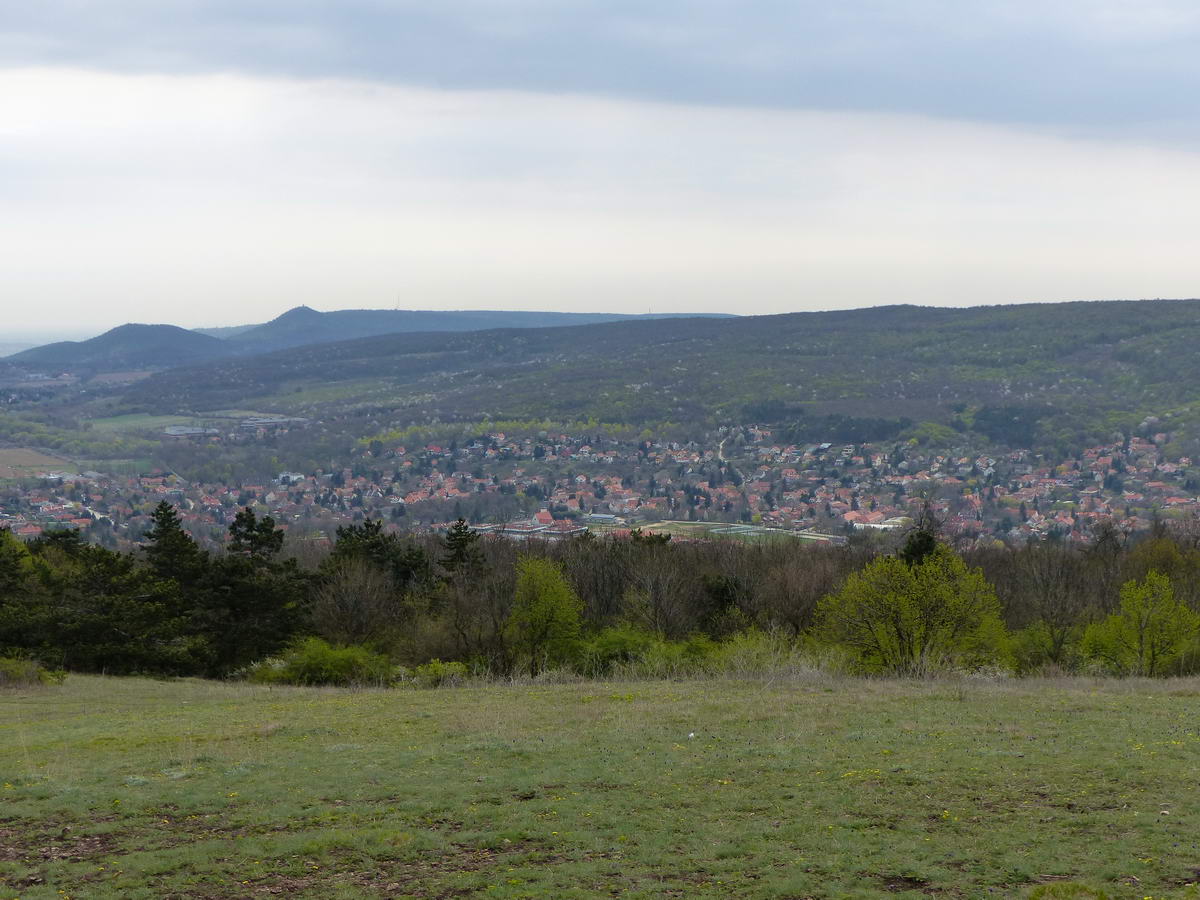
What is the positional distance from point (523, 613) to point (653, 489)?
10133 cm

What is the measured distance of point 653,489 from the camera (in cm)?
13500

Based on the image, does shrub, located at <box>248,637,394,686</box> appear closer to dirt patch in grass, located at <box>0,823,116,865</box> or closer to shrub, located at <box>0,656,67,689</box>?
shrub, located at <box>0,656,67,689</box>

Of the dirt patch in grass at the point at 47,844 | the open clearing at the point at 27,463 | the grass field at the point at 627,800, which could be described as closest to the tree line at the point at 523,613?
the grass field at the point at 627,800

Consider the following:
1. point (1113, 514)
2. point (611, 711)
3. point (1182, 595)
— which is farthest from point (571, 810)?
point (1113, 514)

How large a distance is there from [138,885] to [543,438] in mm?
157783

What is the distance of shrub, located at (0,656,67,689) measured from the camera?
24797 millimetres

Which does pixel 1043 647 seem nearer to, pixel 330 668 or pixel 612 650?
pixel 612 650

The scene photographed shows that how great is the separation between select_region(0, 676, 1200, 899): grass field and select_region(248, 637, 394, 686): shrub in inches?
417

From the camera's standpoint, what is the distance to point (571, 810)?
11.2 metres

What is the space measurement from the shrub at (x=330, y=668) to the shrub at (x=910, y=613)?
13048mm

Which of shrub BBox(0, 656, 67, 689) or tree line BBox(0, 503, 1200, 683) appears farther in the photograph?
tree line BBox(0, 503, 1200, 683)

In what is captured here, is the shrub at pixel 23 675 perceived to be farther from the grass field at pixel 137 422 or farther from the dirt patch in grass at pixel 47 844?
the grass field at pixel 137 422

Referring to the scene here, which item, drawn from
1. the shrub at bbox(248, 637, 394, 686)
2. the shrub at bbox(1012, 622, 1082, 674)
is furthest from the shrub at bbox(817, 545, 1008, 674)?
→ the shrub at bbox(248, 637, 394, 686)

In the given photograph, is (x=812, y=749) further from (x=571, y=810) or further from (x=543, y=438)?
(x=543, y=438)
